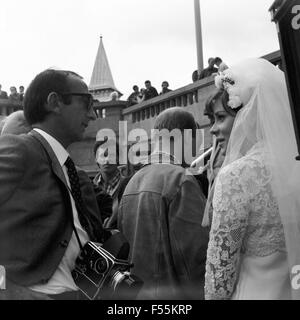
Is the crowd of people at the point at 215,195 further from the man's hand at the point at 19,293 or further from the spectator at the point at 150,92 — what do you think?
the spectator at the point at 150,92

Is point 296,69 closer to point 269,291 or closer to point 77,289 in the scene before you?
point 269,291

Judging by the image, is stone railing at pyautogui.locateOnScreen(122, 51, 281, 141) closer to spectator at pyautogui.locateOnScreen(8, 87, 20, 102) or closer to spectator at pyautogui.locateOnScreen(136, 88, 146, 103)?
spectator at pyautogui.locateOnScreen(136, 88, 146, 103)

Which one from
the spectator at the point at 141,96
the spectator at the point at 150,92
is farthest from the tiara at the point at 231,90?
the spectator at the point at 141,96

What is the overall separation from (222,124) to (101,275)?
921mm

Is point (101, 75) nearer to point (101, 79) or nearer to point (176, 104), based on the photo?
point (101, 79)

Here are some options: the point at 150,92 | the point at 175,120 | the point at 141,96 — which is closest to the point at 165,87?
the point at 150,92

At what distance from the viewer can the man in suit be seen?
80.1 inches

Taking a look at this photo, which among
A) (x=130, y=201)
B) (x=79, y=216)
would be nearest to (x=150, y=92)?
(x=130, y=201)

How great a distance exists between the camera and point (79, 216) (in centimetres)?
224

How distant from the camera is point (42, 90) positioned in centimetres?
235

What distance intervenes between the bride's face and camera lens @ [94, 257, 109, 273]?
841 mm

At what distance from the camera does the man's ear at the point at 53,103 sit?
7.73ft

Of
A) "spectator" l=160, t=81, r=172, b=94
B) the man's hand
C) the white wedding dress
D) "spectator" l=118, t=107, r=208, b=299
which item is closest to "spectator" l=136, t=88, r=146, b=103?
"spectator" l=160, t=81, r=172, b=94
